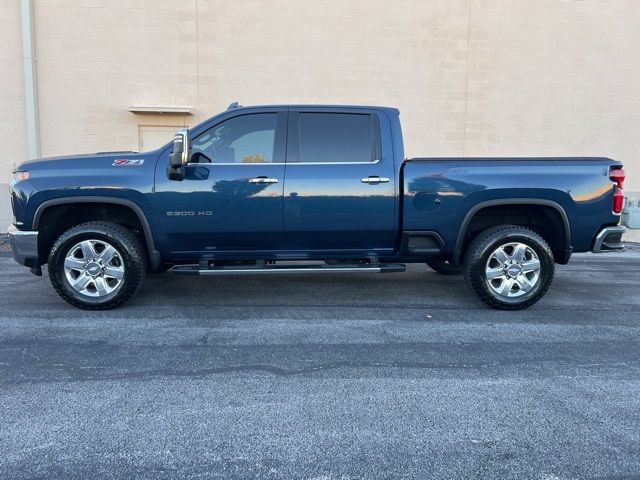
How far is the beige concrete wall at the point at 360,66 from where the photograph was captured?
9898mm

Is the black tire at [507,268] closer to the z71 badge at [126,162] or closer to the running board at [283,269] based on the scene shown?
the running board at [283,269]

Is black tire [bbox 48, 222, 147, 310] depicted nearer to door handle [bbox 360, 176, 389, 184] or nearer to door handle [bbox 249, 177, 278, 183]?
door handle [bbox 249, 177, 278, 183]

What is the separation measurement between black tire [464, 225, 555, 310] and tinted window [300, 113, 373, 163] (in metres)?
1.48

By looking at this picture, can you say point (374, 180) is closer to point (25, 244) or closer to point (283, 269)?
point (283, 269)

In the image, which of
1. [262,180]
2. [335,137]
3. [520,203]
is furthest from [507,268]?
[262,180]

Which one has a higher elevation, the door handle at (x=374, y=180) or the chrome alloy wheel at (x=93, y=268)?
the door handle at (x=374, y=180)

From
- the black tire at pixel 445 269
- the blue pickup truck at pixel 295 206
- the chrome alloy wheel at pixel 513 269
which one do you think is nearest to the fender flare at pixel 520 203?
the blue pickup truck at pixel 295 206

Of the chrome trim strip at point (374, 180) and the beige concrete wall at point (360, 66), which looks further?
the beige concrete wall at point (360, 66)

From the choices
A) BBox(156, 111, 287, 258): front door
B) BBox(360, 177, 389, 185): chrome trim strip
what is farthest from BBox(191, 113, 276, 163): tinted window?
BBox(360, 177, 389, 185): chrome trim strip

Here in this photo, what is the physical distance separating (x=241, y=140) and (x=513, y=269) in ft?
10.1

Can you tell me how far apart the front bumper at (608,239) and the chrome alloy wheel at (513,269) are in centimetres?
64

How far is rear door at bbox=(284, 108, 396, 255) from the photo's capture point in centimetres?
488

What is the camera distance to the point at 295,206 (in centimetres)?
487

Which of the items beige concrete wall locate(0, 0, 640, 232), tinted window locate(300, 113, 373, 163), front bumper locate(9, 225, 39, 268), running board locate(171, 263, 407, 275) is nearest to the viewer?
front bumper locate(9, 225, 39, 268)
